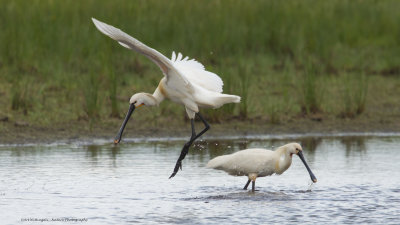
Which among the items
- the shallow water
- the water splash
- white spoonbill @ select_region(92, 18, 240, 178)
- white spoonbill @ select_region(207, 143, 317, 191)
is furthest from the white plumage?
the water splash

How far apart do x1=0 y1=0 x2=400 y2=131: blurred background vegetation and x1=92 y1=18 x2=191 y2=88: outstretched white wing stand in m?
3.49

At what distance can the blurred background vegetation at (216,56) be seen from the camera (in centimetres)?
1329

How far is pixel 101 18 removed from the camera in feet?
54.0

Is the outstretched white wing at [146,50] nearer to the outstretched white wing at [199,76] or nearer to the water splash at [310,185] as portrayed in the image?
the outstretched white wing at [199,76]

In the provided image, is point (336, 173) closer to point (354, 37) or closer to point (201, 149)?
point (201, 149)

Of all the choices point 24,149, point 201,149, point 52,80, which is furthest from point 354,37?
point 24,149

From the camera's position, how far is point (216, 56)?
598 inches

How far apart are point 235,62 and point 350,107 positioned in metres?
3.33

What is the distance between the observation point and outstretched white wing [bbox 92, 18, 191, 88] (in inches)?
328

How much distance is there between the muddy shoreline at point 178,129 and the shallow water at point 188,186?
1.58ft

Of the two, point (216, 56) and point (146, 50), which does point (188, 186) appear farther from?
point (216, 56)

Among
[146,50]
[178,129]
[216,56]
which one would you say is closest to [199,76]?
[146,50]

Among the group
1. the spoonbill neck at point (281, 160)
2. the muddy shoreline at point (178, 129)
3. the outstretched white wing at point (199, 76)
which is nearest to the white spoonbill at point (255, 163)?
the spoonbill neck at point (281, 160)

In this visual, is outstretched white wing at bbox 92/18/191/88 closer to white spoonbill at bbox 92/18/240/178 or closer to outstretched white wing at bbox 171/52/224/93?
white spoonbill at bbox 92/18/240/178
